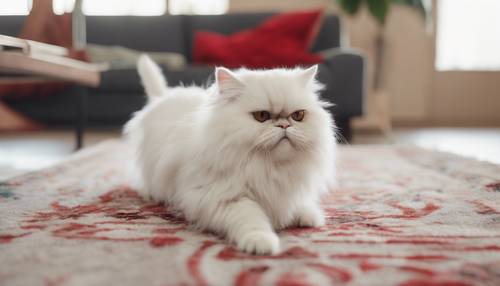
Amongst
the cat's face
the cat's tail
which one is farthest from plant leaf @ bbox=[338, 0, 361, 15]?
the cat's face

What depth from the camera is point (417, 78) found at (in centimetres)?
534

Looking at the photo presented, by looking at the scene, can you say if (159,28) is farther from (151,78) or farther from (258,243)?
(258,243)

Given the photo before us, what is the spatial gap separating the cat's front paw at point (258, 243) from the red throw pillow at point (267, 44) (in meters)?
2.69

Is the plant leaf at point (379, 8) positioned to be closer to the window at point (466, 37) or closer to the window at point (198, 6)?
the window at point (466, 37)

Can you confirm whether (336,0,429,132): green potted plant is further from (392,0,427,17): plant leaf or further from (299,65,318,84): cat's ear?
(299,65,318,84): cat's ear

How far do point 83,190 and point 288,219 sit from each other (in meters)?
0.83

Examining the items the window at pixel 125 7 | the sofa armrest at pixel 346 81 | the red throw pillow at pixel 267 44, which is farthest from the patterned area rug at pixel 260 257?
the window at pixel 125 7

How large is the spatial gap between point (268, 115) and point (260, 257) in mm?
334

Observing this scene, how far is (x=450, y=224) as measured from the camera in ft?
3.86

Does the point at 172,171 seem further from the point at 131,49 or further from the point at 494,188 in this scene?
the point at 131,49

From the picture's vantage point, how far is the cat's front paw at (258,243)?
0.93m

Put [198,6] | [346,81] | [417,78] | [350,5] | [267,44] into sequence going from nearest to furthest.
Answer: [346,81]
[267,44]
[350,5]
[417,78]
[198,6]

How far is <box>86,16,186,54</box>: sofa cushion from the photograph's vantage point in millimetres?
4258

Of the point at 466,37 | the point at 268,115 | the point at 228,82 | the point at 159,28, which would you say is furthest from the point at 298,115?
the point at 466,37
